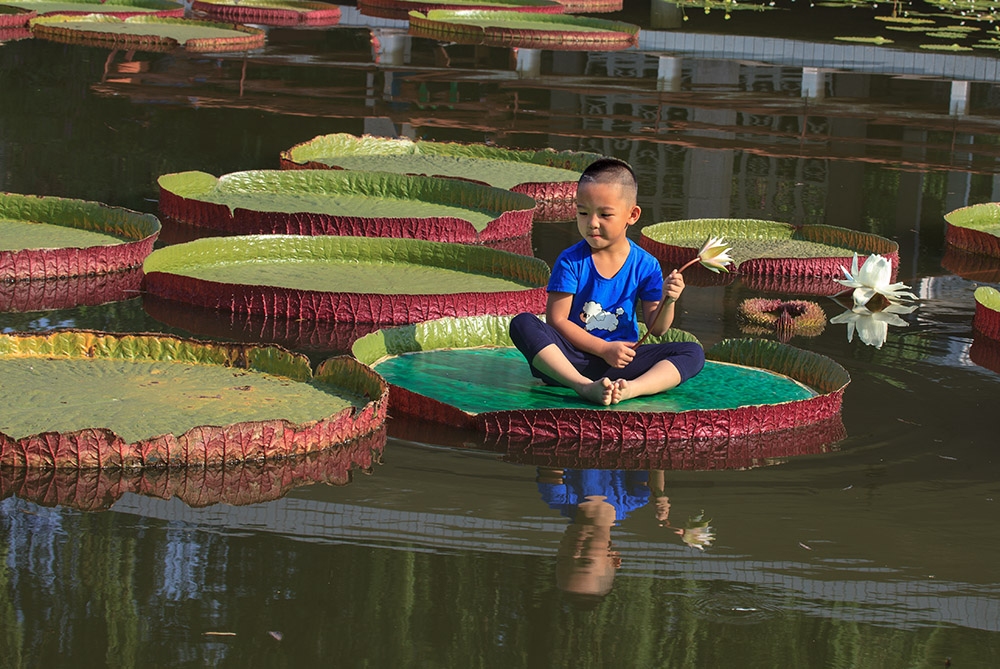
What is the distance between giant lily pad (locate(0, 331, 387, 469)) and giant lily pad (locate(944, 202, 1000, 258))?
13.4 ft

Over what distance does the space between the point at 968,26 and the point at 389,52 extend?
8.75 meters

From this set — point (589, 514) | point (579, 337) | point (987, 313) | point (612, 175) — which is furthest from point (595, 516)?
point (987, 313)

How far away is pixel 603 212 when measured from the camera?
4.08 m

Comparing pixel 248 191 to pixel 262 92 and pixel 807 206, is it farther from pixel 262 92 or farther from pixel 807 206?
pixel 262 92

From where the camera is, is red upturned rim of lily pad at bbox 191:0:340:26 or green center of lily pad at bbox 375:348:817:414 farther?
red upturned rim of lily pad at bbox 191:0:340:26

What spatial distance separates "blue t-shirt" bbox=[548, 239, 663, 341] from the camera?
423cm

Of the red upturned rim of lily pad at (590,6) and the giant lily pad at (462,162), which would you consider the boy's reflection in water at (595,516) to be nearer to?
the giant lily pad at (462,162)

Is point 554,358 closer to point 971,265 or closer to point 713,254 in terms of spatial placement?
point 713,254

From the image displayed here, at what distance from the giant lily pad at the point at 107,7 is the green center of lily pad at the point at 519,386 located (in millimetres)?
11456

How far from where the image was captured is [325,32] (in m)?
15.6

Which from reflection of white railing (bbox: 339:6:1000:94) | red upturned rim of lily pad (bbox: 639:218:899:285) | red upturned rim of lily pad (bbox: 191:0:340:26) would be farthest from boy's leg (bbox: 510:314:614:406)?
red upturned rim of lily pad (bbox: 191:0:340:26)

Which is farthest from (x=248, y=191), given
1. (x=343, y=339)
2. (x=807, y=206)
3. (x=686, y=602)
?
(x=686, y=602)

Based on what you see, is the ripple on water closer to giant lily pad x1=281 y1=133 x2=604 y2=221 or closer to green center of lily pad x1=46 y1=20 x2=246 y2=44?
giant lily pad x1=281 y1=133 x2=604 y2=221

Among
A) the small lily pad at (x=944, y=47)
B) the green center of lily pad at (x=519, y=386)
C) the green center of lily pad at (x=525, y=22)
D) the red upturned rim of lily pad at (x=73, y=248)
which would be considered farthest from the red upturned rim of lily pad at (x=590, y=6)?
the green center of lily pad at (x=519, y=386)
